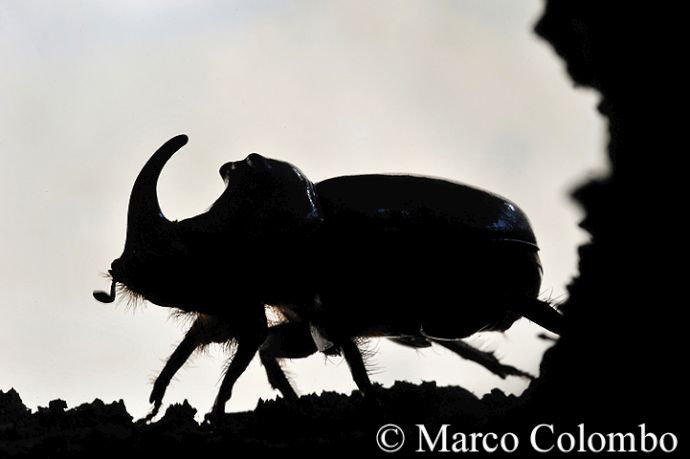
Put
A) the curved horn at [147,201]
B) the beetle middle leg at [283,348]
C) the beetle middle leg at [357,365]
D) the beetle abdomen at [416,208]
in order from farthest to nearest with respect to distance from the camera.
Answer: the beetle middle leg at [283,348]
the beetle abdomen at [416,208]
the curved horn at [147,201]
the beetle middle leg at [357,365]

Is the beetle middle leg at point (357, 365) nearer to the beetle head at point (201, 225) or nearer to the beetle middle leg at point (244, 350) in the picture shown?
the beetle middle leg at point (244, 350)

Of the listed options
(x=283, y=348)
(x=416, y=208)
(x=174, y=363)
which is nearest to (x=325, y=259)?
(x=416, y=208)

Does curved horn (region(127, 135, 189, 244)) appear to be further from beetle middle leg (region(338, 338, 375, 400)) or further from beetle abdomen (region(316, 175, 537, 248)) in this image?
beetle middle leg (region(338, 338, 375, 400))

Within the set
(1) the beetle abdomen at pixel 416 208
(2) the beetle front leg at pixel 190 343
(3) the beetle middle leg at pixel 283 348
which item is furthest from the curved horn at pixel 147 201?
(3) the beetle middle leg at pixel 283 348

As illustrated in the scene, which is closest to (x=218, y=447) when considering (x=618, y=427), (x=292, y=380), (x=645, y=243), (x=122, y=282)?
(x=618, y=427)

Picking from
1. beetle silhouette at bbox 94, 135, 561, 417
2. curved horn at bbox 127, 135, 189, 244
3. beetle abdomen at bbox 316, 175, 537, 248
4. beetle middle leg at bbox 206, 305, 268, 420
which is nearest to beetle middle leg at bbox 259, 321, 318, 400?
beetle silhouette at bbox 94, 135, 561, 417

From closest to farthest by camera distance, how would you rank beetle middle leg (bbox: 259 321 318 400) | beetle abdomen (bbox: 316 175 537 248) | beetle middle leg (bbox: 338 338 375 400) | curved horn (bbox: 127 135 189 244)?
beetle middle leg (bbox: 338 338 375 400)
curved horn (bbox: 127 135 189 244)
beetle abdomen (bbox: 316 175 537 248)
beetle middle leg (bbox: 259 321 318 400)

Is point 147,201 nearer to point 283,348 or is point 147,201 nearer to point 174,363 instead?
point 174,363

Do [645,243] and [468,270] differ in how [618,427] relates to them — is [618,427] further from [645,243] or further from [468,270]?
[468,270]
